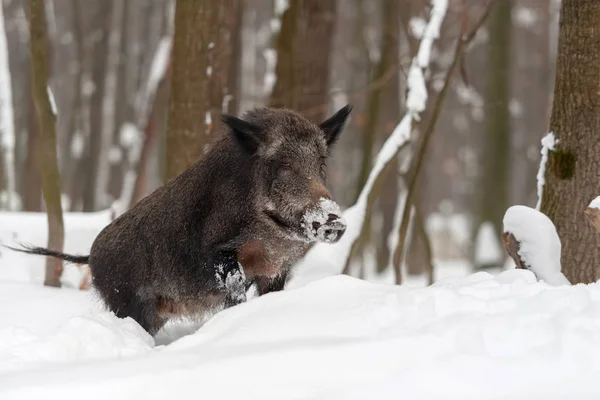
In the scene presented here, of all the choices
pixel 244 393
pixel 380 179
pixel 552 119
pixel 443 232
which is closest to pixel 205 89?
pixel 380 179

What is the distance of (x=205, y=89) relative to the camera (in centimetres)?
767

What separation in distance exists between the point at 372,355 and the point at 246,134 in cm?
263

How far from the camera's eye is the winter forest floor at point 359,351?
3.08 meters

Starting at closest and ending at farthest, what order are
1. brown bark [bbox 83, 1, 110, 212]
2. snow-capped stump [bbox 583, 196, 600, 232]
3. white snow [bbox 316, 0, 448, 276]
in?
1. snow-capped stump [bbox 583, 196, 600, 232]
2. white snow [bbox 316, 0, 448, 276]
3. brown bark [bbox 83, 1, 110, 212]

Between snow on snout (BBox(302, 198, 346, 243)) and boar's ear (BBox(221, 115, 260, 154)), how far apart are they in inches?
27.9

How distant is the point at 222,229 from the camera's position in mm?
5582

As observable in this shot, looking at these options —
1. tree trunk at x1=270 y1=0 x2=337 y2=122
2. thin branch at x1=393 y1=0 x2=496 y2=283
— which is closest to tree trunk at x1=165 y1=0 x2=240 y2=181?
tree trunk at x1=270 y1=0 x2=337 y2=122

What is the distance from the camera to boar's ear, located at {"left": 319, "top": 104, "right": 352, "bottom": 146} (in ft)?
19.7

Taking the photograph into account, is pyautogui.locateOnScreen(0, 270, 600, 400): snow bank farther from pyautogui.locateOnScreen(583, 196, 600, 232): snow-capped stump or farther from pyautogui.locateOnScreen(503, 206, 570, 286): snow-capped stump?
pyautogui.locateOnScreen(503, 206, 570, 286): snow-capped stump

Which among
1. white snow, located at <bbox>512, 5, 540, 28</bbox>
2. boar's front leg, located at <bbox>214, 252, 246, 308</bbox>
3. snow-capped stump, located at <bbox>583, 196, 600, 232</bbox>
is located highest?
snow-capped stump, located at <bbox>583, 196, 600, 232</bbox>

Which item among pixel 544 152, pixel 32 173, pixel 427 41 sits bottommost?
pixel 32 173

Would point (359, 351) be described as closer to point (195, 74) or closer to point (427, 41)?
point (195, 74)

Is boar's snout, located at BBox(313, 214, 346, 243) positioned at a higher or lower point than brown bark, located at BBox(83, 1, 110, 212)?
higher

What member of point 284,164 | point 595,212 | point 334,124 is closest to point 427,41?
point 334,124
